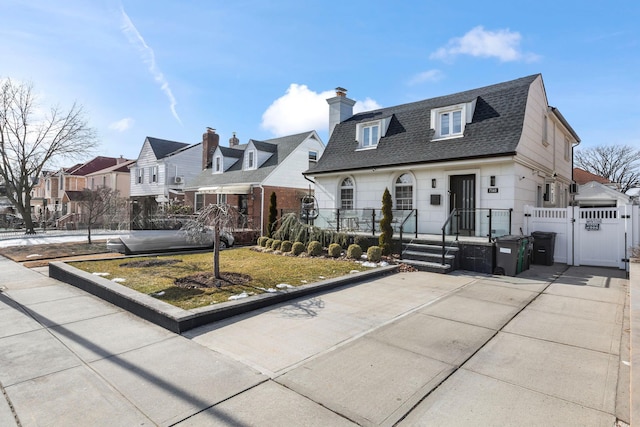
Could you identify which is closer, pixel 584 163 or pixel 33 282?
pixel 33 282

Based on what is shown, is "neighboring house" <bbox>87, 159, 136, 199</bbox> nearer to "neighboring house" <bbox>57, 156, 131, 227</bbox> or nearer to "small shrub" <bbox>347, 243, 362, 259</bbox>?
"neighboring house" <bbox>57, 156, 131, 227</bbox>

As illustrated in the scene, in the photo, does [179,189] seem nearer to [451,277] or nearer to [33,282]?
A: [33,282]

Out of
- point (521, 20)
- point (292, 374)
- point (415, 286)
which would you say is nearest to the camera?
point (292, 374)

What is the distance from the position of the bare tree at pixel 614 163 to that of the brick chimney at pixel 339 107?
3605 cm

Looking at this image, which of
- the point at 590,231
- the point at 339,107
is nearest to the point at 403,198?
the point at 590,231

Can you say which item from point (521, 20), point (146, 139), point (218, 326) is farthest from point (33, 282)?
point (146, 139)

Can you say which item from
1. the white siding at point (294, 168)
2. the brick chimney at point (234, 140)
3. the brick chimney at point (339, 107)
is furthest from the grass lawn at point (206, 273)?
the brick chimney at point (234, 140)

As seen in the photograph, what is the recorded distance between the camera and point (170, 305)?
5.43 meters

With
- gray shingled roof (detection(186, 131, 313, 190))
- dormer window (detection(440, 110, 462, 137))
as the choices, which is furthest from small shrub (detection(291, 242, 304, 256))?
gray shingled roof (detection(186, 131, 313, 190))

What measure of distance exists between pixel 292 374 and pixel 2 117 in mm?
29101

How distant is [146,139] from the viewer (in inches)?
1209

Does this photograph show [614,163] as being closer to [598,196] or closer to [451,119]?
[598,196]

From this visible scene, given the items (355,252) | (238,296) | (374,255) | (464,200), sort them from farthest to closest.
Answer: (464,200)
(355,252)
(374,255)
(238,296)

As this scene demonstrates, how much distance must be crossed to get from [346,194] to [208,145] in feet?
56.6
